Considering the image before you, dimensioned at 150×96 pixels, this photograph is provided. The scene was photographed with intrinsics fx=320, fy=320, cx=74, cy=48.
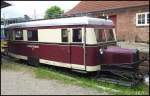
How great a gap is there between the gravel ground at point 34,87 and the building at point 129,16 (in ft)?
44.7

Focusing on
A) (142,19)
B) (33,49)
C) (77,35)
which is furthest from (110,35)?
(142,19)

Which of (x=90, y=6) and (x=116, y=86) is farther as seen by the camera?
(x=90, y=6)

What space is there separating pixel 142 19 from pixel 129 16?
4.51 ft

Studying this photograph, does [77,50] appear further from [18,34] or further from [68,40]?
[18,34]

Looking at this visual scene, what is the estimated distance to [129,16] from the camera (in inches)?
1055

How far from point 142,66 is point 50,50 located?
433 cm

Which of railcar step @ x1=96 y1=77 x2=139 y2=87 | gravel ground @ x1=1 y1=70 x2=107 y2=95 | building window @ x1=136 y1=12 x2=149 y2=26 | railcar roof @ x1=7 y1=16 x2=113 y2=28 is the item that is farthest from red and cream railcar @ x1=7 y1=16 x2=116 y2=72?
building window @ x1=136 y1=12 x2=149 y2=26

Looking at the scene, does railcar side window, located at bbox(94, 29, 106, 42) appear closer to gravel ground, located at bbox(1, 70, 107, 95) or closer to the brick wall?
gravel ground, located at bbox(1, 70, 107, 95)

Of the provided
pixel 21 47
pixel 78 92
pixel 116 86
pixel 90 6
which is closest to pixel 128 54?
pixel 116 86

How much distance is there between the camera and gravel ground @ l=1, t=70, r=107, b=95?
9.86m

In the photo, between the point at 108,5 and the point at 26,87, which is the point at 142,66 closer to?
the point at 26,87

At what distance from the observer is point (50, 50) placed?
1514 centimetres

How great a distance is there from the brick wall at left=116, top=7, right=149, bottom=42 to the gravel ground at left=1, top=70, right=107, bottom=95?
49.0 feet

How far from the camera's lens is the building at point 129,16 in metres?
25.5
